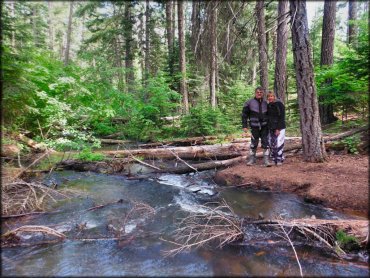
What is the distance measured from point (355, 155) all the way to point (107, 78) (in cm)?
1164

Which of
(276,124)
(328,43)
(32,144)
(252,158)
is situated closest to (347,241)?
(276,124)

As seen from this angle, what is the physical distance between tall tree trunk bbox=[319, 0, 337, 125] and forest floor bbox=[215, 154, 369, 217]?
15.4 ft

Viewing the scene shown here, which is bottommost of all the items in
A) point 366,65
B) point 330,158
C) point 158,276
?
point 158,276

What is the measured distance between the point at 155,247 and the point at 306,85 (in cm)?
551

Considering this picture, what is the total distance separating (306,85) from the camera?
7.17 m

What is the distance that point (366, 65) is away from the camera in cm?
735

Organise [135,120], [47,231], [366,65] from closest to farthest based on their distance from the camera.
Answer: [47,231]
[366,65]
[135,120]

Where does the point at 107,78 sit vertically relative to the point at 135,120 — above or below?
above

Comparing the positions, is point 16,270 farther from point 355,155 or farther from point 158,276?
point 355,155

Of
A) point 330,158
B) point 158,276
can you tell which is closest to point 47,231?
point 158,276

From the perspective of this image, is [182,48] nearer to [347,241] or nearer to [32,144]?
[32,144]

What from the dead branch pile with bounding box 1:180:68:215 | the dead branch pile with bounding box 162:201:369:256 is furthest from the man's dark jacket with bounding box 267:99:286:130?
the dead branch pile with bounding box 1:180:68:215

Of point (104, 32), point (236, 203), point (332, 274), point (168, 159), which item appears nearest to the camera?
point (332, 274)

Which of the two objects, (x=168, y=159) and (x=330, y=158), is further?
(x=168, y=159)
